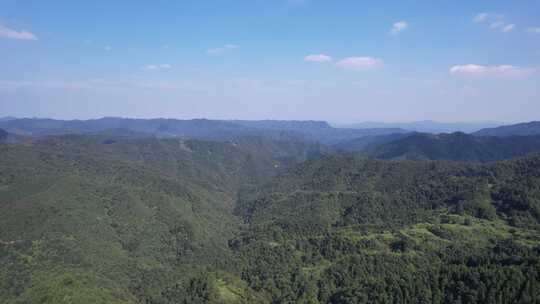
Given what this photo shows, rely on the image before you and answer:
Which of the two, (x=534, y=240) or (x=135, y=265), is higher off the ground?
(x=534, y=240)

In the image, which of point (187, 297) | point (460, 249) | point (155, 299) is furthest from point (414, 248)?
point (155, 299)

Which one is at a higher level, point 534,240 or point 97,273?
point 534,240

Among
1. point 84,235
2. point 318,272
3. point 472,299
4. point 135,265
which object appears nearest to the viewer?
point 472,299

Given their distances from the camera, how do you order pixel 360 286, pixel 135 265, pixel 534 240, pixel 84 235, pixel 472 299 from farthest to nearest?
pixel 84 235 → pixel 135 265 → pixel 534 240 → pixel 360 286 → pixel 472 299

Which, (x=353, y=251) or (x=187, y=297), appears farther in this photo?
(x=353, y=251)

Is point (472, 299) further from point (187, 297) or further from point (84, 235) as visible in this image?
point (84, 235)

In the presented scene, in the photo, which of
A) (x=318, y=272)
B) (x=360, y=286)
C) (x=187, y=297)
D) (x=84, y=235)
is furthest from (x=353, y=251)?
(x=84, y=235)

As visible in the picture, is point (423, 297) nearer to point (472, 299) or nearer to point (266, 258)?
point (472, 299)

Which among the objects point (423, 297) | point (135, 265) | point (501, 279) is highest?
point (501, 279)

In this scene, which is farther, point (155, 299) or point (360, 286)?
point (155, 299)
